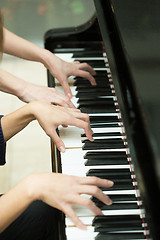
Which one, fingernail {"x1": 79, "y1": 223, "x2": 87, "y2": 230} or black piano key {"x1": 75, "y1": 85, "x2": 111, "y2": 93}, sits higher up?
black piano key {"x1": 75, "y1": 85, "x2": 111, "y2": 93}

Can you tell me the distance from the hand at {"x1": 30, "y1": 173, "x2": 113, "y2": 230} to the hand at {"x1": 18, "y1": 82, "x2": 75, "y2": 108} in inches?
19.5

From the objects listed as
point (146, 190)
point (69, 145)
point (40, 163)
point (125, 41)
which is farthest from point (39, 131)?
point (146, 190)

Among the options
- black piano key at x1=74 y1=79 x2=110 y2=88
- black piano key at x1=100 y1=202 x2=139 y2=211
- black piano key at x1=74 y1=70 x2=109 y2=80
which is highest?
black piano key at x1=74 y1=70 x2=109 y2=80

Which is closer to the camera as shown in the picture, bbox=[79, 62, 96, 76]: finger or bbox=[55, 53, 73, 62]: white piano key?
bbox=[79, 62, 96, 76]: finger

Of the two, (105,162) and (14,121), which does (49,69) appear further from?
(105,162)

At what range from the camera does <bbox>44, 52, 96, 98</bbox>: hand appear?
5.18 ft

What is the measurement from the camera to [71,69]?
1609mm

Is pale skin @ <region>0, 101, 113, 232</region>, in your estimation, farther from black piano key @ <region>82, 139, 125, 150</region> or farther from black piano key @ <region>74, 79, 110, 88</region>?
black piano key @ <region>74, 79, 110, 88</region>

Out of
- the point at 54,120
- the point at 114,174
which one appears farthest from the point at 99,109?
the point at 114,174

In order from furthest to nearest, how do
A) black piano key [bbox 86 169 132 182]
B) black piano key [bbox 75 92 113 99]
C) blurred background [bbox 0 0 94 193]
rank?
blurred background [bbox 0 0 94 193] < black piano key [bbox 75 92 113 99] < black piano key [bbox 86 169 132 182]

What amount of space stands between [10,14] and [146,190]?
2.98 m

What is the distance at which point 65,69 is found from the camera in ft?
5.24

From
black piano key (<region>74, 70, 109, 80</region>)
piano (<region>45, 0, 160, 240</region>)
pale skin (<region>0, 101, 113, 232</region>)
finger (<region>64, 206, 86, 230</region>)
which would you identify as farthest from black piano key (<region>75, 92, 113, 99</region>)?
finger (<region>64, 206, 86, 230</region>)

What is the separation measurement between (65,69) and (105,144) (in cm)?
47
